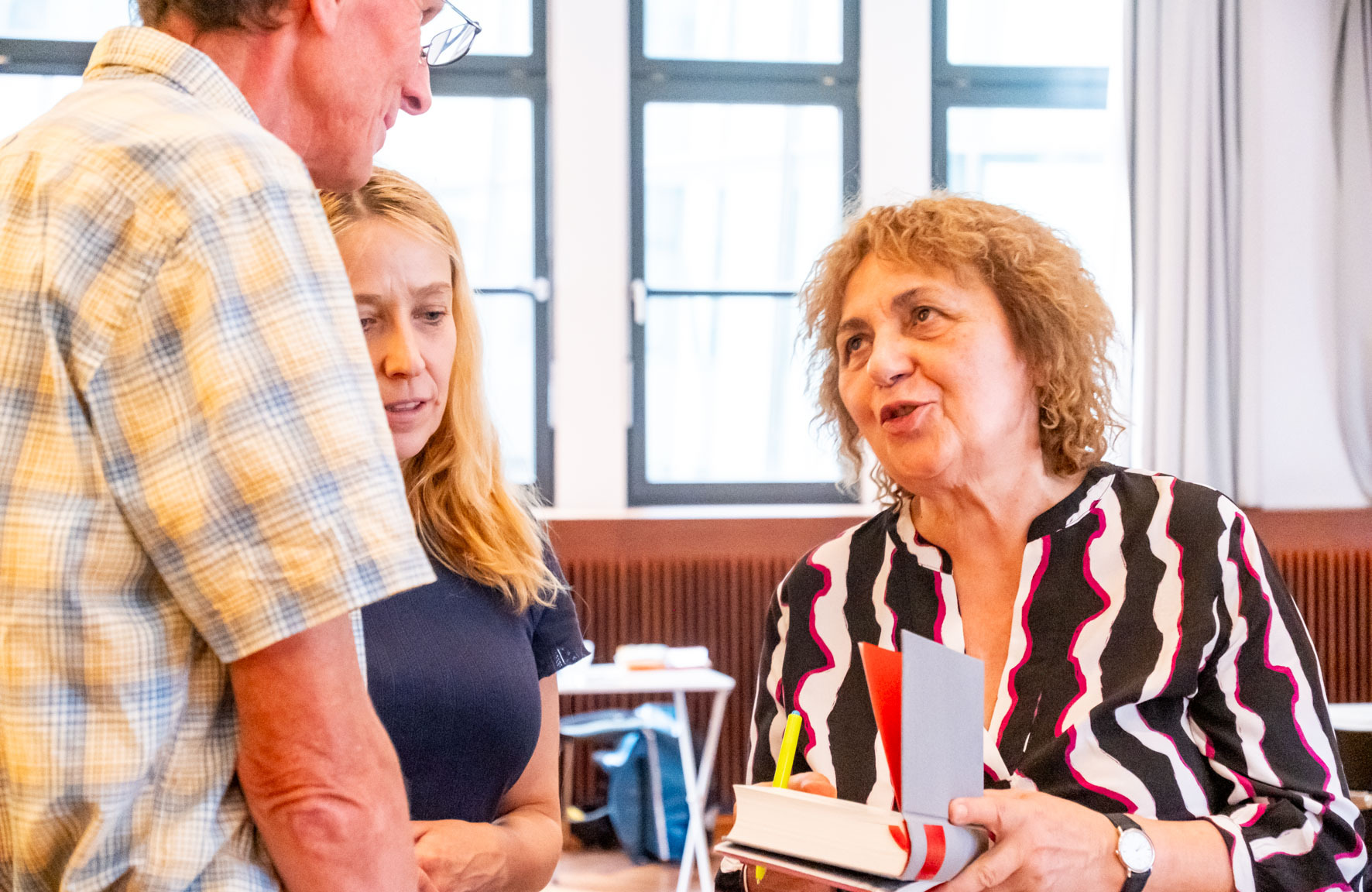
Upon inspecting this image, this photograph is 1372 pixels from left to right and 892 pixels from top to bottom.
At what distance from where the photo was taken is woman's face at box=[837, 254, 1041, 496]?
1554mm

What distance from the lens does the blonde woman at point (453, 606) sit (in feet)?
4.22

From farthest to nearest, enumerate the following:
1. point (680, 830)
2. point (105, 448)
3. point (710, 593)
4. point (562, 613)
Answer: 1. point (710, 593)
2. point (680, 830)
3. point (562, 613)
4. point (105, 448)

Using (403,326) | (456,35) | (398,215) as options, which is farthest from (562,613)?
(456,35)

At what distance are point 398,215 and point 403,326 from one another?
14cm

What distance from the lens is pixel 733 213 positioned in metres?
5.18

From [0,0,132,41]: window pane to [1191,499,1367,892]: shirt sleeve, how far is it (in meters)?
4.99

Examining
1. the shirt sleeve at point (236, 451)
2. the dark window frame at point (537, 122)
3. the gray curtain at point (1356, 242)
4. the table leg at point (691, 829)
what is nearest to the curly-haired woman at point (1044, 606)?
the shirt sleeve at point (236, 451)

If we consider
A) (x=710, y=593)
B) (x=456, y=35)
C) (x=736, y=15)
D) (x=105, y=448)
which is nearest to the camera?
(x=105, y=448)

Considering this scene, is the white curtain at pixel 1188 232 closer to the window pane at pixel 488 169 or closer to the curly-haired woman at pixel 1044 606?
the window pane at pixel 488 169

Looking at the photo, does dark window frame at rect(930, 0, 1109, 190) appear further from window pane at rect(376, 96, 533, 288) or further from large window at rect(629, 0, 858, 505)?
window pane at rect(376, 96, 533, 288)

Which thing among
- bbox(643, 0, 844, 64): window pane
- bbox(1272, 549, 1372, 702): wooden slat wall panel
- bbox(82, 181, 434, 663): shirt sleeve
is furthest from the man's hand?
bbox(643, 0, 844, 64): window pane

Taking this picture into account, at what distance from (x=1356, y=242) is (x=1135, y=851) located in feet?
15.2

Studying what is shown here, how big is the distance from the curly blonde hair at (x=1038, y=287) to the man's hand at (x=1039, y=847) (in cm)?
53

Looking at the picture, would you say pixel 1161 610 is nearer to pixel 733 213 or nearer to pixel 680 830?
pixel 680 830
